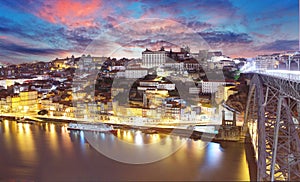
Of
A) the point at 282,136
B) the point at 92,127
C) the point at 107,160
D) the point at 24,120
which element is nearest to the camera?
the point at 282,136

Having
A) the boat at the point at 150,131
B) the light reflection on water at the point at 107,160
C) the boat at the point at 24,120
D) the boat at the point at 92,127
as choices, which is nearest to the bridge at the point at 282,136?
the light reflection on water at the point at 107,160

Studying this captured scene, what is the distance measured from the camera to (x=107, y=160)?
4.06m

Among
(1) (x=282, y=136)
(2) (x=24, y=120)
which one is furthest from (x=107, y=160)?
(2) (x=24, y=120)

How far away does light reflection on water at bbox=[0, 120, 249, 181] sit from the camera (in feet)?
11.2

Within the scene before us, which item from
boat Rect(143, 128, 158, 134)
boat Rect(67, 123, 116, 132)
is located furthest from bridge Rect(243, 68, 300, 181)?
boat Rect(67, 123, 116, 132)

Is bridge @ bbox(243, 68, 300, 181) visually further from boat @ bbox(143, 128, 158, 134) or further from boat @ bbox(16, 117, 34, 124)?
boat @ bbox(16, 117, 34, 124)

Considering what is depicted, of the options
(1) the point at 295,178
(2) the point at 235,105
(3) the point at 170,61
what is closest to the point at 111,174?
(1) the point at 295,178

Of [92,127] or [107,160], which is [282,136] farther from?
[92,127]

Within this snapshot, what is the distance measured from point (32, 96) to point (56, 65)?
9.65 metres

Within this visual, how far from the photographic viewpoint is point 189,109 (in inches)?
261

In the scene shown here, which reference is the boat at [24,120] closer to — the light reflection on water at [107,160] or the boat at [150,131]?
Result: the light reflection on water at [107,160]

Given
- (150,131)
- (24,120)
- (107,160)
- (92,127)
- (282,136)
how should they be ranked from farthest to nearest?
(24,120) < (92,127) < (150,131) < (107,160) < (282,136)

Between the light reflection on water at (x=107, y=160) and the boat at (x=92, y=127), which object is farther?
the boat at (x=92, y=127)

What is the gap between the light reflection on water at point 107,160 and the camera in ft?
11.2
